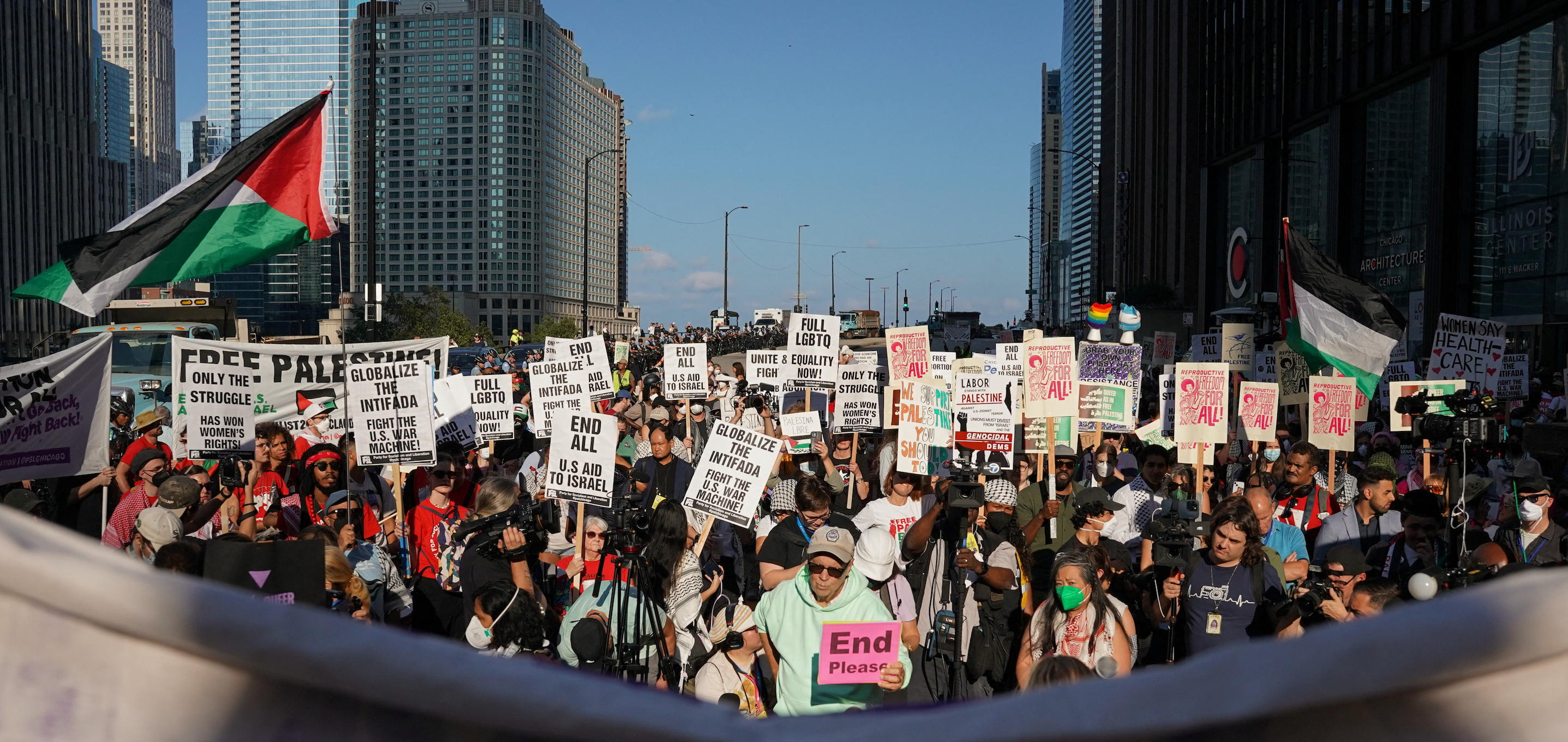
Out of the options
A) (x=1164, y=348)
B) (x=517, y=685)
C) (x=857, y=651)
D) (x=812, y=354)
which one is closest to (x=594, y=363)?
(x=812, y=354)

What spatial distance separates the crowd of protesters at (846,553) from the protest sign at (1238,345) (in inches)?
330

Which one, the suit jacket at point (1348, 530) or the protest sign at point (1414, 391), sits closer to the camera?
the suit jacket at point (1348, 530)

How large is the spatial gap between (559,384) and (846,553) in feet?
24.2

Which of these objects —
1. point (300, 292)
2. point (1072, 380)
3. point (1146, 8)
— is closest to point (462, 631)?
point (1072, 380)

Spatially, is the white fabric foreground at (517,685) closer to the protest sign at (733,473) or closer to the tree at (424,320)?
the protest sign at (733,473)

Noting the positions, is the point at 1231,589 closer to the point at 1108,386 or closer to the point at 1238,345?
the point at 1108,386

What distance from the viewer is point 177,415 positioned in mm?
10906

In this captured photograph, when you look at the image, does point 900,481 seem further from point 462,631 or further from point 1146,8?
point 1146,8

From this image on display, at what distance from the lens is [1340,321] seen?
12.2m

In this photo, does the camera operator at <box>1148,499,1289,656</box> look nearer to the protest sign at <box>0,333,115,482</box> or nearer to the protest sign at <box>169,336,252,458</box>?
the protest sign at <box>0,333,115,482</box>

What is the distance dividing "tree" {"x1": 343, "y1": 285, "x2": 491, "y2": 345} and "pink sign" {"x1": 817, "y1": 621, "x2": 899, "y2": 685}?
71389mm

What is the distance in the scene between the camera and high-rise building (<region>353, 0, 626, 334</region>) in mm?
180875

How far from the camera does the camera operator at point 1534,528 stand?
284 inches

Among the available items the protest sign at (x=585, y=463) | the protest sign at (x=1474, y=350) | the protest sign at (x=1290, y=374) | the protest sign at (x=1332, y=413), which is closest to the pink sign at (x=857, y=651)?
the protest sign at (x=585, y=463)
